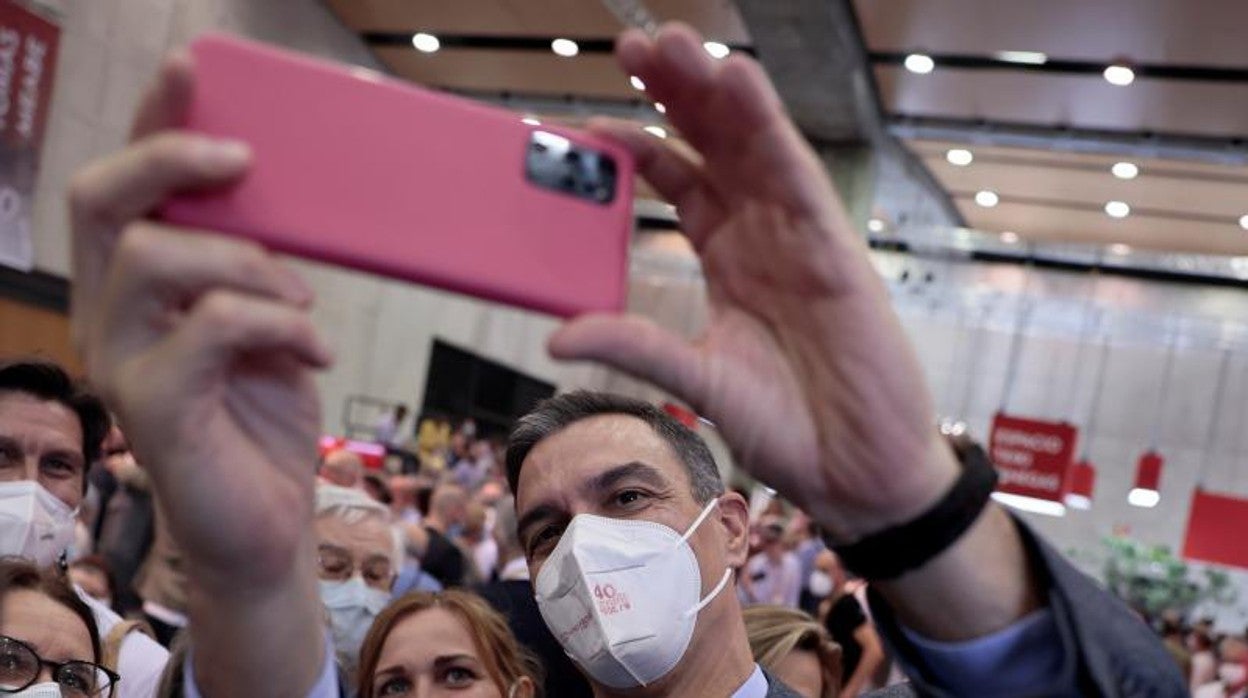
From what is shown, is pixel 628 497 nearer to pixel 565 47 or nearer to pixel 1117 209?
pixel 565 47

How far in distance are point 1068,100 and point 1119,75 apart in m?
0.84

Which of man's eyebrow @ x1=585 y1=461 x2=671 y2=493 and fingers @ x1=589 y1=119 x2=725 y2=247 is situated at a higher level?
fingers @ x1=589 y1=119 x2=725 y2=247

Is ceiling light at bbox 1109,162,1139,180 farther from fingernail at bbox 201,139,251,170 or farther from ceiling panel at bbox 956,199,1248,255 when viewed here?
fingernail at bbox 201,139,251,170

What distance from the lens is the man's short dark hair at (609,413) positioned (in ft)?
7.63

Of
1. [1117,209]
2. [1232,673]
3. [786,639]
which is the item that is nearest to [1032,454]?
[1117,209]

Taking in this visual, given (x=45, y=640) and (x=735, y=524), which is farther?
(x=735, y=524)

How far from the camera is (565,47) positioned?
13.4 meters

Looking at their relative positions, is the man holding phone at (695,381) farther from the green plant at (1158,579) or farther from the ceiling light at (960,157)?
the green plant at (1158,579)

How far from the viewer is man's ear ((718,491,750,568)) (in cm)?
240

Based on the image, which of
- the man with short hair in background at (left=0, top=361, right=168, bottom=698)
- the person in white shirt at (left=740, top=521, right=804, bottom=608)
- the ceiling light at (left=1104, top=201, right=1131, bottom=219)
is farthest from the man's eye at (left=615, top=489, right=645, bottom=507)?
the ceiling light at (left=1104, top=201, right=1131, bottom=219)

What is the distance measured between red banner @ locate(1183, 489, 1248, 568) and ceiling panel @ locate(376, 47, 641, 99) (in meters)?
8.51

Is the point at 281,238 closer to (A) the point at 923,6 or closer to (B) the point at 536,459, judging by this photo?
(B) the point at 536,459

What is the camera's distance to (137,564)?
642 cm

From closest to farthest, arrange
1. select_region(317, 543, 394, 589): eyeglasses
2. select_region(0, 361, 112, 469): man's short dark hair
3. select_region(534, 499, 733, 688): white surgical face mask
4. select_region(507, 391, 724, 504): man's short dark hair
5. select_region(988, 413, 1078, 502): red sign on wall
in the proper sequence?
select_region(534, 499, 733, 688): white surgical face mask, select_region(507, 391, 724, 504): man's short dark hair, select_region(0, 361, 112, 469): man's short dark hair, select_region(317, 543, 394, 589): eyeglasses, select_region(988, 413, 1078, 502): red sign on wall
